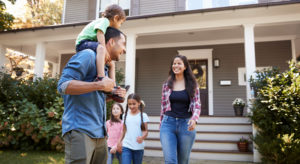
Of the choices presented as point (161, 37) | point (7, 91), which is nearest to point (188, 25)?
point (161, 37)

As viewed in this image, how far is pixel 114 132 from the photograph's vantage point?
12.0 feet

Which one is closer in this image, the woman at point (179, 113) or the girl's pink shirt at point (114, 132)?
the woman at point (179, 113)

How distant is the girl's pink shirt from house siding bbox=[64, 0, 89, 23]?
805cm

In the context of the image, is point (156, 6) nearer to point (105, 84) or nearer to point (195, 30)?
point (195, 30)

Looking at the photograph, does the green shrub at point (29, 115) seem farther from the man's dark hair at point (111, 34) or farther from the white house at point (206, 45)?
the man's dark hair at point (111, 34)

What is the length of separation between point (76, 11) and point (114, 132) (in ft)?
28.4

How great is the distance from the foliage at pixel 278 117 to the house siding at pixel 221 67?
3339 mm

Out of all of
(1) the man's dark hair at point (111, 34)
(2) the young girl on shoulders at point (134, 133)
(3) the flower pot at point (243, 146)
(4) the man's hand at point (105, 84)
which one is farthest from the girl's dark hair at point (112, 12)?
(3) the flower pot at point (243, 146)

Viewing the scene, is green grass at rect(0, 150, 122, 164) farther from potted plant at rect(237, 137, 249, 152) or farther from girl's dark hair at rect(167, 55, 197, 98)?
potted plant at rect(237, 137, 249, 152)

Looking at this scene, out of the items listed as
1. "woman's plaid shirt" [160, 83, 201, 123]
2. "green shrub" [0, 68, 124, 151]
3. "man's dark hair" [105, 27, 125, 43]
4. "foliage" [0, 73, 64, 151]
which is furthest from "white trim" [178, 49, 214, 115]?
"man's dark hair" [105, 27, 125, 43]

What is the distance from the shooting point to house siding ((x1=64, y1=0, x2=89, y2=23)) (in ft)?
34.8

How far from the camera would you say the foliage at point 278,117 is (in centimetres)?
446

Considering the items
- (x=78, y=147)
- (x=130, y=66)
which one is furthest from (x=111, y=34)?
(x=130, y=66)

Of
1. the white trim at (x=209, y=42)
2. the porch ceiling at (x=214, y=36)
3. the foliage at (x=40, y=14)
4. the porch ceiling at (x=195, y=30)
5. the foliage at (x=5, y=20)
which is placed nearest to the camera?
the porch ceiling at (x=195, y=30)
